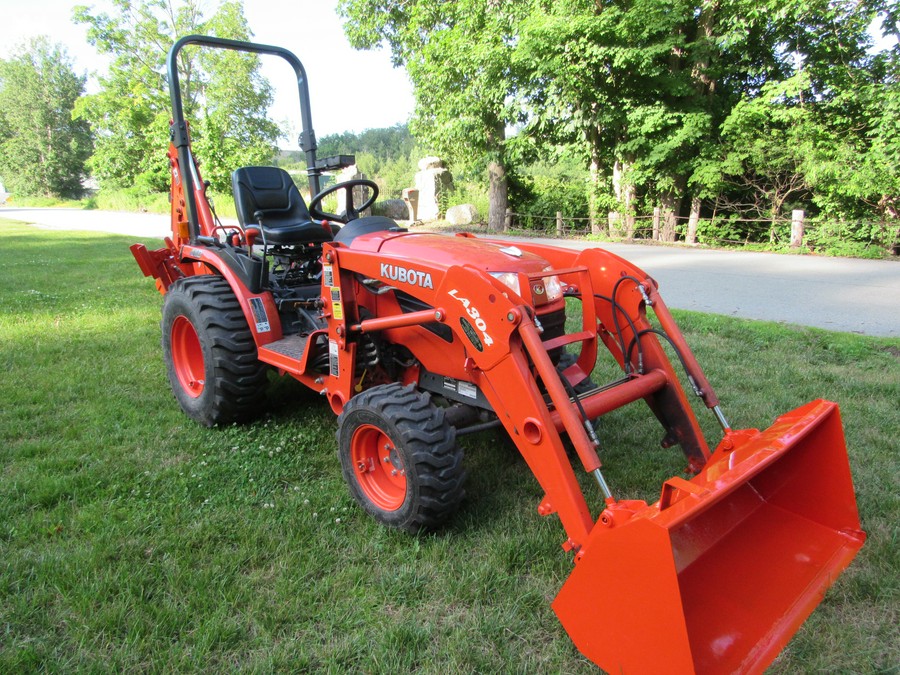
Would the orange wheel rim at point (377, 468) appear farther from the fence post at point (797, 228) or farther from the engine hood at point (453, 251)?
the fence post at point (797, 228)

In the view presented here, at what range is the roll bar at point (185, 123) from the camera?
394 cm

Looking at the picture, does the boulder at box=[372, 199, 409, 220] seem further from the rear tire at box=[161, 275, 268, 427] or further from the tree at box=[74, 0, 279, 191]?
the rear tire at box=[161, 275, 268, 427]

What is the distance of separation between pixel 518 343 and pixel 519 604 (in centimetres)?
95

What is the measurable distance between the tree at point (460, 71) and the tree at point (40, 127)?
124 ft

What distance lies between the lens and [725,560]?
2131mm

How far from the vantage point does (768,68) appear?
1322 cm

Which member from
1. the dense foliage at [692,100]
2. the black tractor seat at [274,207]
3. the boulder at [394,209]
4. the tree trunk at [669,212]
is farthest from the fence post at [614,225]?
the black tractor seat at [274,207]

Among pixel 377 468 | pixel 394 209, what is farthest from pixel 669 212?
pixel 377 468

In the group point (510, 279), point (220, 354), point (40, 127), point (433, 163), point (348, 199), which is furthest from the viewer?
A: point (40, 127)

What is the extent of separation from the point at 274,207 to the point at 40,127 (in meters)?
53.4

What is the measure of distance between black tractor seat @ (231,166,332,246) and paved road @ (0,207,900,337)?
4.49 metres

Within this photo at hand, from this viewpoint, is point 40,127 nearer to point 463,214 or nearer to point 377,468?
point 463,214

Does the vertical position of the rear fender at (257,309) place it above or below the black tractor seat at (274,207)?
below

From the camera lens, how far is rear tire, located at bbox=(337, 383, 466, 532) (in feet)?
7.88
